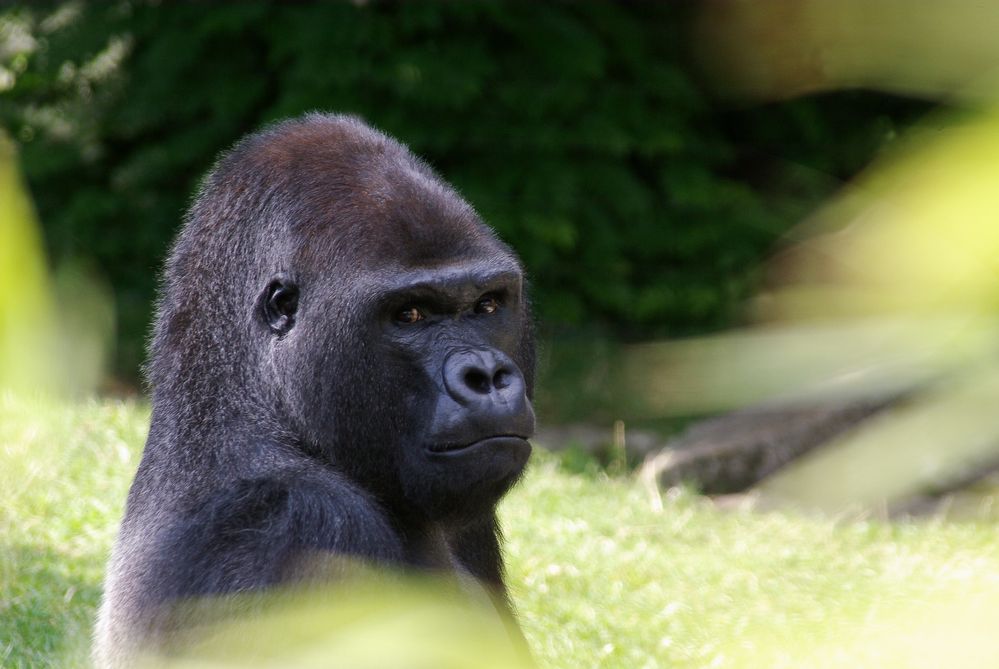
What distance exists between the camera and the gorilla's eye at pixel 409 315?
124 inches

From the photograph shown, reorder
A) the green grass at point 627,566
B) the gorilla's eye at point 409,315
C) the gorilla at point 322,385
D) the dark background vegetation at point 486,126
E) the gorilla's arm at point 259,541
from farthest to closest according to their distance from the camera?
the dark background vegetation at point 486,126, the green grass at point 627,566, the gorilla's eye at point 409,315, the gorilla at point 322,385, the gorilla's arm at point 259,541

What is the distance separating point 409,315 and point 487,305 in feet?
0.73

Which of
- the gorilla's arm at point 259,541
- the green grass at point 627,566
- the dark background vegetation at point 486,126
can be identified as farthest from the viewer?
the dark background vegetation at point 486,126

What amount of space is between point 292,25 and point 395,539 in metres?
7.18

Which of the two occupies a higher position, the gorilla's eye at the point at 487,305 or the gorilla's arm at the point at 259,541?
the gorilla's eye at the point at 487,305

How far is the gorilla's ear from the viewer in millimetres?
3225

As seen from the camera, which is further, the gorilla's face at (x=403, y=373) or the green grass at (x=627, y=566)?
the green grass at (x=627, y=566)

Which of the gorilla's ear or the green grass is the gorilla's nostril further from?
the green grass

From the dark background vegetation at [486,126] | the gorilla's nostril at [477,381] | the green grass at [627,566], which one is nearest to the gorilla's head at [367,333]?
the gorilla's nostril at [477,381]

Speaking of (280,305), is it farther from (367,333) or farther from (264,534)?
(264,534)

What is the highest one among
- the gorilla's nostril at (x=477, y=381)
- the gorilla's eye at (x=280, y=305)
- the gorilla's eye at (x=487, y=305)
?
the gorilla's eye at (x=487, y=305)

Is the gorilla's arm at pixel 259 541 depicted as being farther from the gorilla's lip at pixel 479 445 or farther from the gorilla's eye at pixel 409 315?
the gorilla's eye at pixel 409 315

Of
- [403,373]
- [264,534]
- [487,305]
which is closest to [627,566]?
[487,305]

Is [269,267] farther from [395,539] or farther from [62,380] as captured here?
[62,380]
